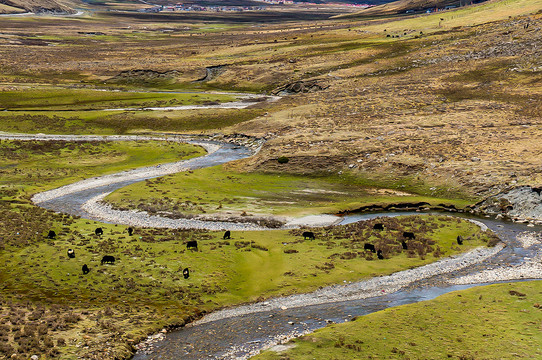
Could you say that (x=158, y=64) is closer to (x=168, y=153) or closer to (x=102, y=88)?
(x=102, y=88)

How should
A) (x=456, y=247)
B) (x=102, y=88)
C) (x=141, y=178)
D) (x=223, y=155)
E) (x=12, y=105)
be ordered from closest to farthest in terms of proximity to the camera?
(x=456, y=247) < (x=141, y=178) < (x=223, y=155) < (x=12, y=105) < (x=102, y=88)

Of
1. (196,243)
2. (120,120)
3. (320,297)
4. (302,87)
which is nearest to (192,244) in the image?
(196,243)

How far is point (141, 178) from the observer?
76938 millimetres

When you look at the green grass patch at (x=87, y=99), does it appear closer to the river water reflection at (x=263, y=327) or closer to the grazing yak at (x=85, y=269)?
the grazing yak at (x=85, y=269)

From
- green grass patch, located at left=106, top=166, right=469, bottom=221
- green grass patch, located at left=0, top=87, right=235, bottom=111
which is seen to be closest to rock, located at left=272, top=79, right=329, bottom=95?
green grass patch, located at left=0, top=87, right=235, bottom=111

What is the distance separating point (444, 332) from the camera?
1289 inches

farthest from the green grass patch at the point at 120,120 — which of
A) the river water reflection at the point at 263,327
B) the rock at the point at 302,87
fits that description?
the river water reflection at the point at 263,327

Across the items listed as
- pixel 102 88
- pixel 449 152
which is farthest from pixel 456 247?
pixel 102 88

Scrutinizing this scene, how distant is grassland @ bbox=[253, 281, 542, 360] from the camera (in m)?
29.9

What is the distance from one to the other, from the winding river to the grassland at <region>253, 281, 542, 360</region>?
7.82ft

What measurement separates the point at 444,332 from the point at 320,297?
32.6 feet

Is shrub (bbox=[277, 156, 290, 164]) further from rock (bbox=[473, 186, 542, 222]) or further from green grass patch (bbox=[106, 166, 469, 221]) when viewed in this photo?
rock (bbox=[473, 186, 542, 222])

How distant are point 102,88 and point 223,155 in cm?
8191

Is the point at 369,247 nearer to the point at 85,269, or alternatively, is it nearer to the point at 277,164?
the point at 85,269
